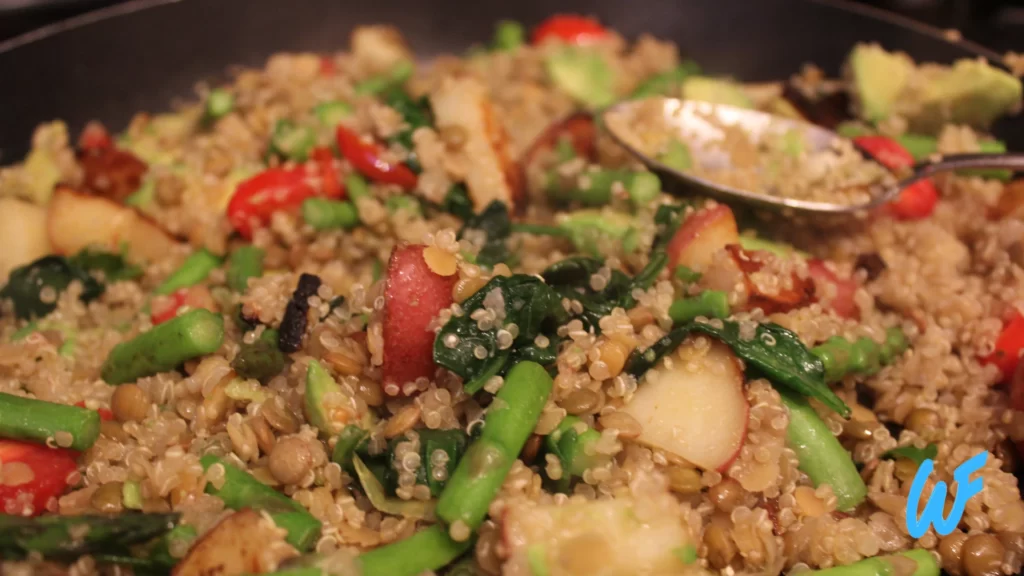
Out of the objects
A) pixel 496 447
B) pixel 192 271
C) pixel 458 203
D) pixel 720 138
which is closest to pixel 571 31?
pixel 720 138

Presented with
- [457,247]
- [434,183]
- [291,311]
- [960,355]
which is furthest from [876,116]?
[291,311]

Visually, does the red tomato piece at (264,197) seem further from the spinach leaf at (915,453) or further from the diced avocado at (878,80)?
the diced avocado at (878,80)

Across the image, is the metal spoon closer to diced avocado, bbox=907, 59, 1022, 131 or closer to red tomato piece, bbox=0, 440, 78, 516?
diced avocado, bbox=907, 59, 1022, 131

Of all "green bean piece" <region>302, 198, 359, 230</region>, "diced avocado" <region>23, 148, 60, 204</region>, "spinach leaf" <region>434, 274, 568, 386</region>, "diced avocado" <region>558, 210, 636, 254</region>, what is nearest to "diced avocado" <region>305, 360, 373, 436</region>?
"spinach leaf" <region>434, 274, 568, 386</region>

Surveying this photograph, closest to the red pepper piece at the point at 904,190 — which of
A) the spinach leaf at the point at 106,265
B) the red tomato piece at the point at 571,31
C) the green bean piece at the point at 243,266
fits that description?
the red tomato piece at the point at 571,31

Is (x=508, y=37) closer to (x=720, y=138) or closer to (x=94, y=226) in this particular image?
(x=720, y=138)
